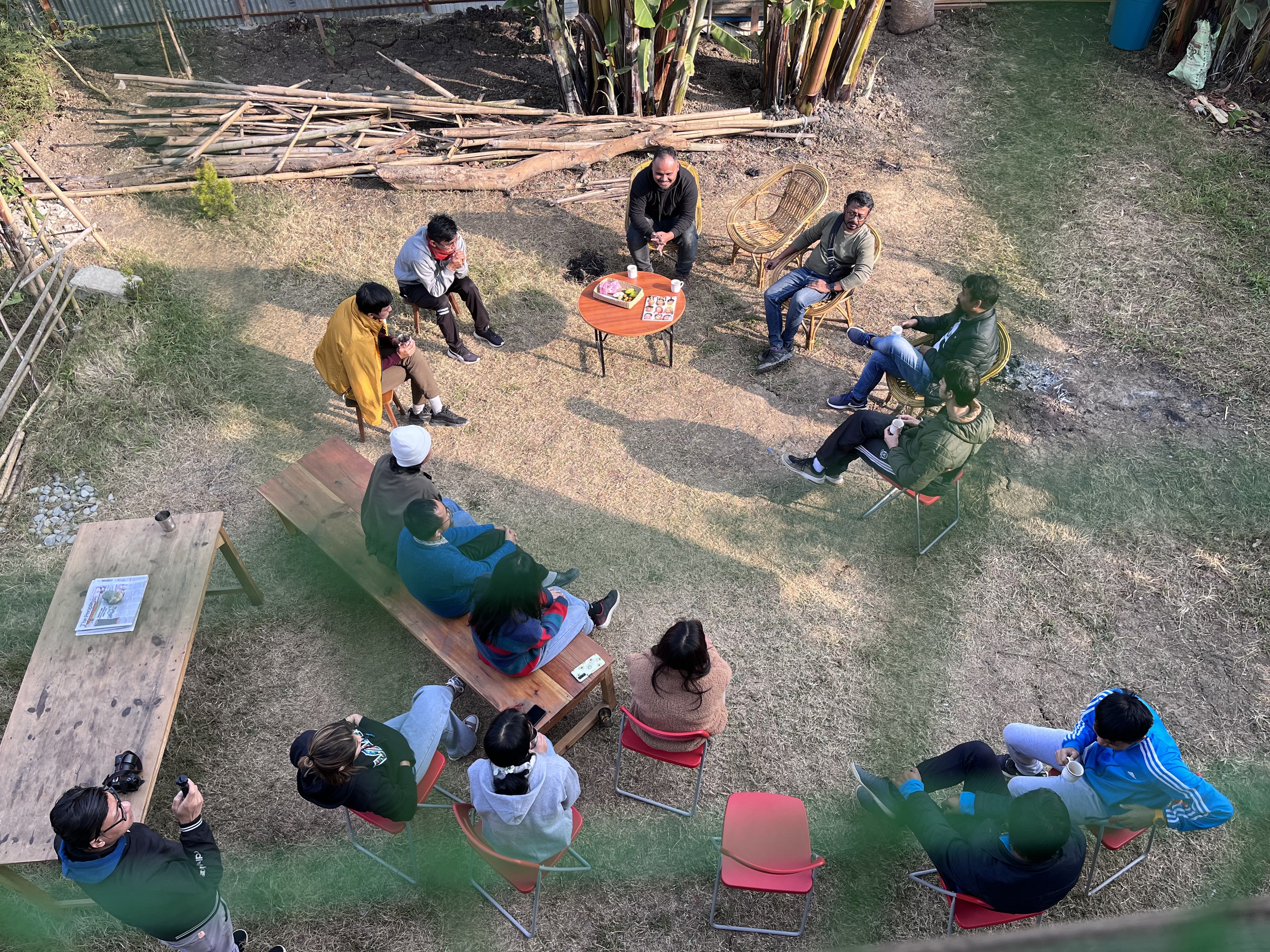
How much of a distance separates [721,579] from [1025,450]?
9.91 feet

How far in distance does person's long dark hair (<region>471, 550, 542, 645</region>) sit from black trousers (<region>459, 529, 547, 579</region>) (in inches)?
19.7

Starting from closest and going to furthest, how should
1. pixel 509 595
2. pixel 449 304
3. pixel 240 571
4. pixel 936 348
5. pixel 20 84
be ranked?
pixel 509 595 → pixel 240 571 → pixel 936 348 → pixel 449 304 → pixel 20 84

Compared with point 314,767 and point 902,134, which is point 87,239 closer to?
point 314,767

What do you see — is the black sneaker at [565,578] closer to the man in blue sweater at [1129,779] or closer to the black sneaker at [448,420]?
the black sneaker at [448,420]

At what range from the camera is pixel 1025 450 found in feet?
23.1

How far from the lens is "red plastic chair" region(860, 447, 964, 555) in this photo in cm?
606

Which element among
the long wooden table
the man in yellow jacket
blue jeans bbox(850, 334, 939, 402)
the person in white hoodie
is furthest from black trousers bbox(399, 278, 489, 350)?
the person in white hoodie

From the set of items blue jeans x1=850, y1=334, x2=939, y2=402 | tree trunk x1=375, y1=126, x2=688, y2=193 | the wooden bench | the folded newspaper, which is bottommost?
the wooden bench

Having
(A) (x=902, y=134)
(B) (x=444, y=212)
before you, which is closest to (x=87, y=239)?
(B) (x=444, y=212)

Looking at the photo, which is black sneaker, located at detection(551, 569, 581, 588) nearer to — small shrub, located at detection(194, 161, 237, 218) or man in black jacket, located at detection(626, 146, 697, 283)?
man in black jacket, located at detection(626, 146, 697, 283)

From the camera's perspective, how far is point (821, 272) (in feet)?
25.0

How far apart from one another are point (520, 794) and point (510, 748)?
317 mm

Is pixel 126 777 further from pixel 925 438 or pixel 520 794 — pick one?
pixel 925 438

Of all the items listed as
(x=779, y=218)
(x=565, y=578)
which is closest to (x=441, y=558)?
(x=565, y=578)
